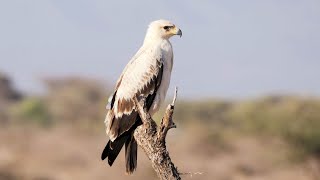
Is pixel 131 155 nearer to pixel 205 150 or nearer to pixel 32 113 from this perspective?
pixel 205 150

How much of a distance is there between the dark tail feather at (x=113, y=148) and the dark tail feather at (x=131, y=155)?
5 cm

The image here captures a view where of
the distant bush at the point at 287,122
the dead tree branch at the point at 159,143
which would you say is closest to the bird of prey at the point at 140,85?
the dead tree branch at the point at 159,143

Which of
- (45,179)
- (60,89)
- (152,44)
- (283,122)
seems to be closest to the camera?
(152,44)

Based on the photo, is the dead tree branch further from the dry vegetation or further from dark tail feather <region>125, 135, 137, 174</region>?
the dry vegetation

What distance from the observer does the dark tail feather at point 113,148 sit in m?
8.82

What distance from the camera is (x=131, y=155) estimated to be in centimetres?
894

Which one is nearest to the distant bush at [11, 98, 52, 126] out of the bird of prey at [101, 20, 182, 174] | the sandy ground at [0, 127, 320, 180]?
the sandy ground at [0, 127, 320, 180]

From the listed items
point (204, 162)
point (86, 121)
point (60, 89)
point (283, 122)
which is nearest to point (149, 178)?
point (204, 162)

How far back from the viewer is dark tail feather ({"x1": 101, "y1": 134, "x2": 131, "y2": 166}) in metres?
8.82

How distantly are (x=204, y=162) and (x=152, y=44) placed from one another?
21.7 meters

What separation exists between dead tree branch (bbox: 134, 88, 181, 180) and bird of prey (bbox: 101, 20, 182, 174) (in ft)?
4.54

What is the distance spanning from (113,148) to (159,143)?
1.58 m

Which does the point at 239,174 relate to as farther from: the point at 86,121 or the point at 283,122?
the point at 86,121

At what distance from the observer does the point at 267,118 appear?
117 ft
